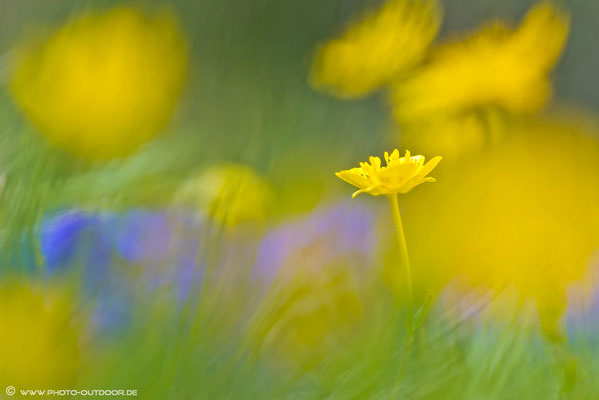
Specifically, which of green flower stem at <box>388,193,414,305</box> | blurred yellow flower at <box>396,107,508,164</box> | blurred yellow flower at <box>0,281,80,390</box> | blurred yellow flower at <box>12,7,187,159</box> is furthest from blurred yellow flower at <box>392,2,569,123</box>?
blurred yellow flower at <box>0,281,80,390</box>

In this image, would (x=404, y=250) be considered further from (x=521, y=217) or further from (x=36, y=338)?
(x=36, y=338)

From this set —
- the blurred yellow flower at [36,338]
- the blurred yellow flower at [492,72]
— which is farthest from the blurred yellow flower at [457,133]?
the blurred yellow flower at [36,338]

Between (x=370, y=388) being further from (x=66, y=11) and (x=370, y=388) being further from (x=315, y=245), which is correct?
(x=66, y=11)

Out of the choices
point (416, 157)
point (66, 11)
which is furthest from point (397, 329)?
point (66, 11)

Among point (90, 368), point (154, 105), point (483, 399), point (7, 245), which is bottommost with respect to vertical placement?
point (483, 399)

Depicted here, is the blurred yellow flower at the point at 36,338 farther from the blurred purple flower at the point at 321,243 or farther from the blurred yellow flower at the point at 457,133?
the blurred yellow flower at the point at 457,133

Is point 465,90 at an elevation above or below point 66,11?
below

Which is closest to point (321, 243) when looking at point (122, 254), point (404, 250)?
point (404, 250)
